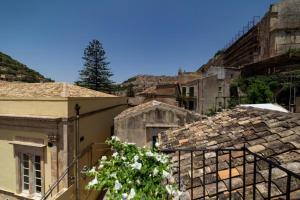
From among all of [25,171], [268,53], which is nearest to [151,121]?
[25,171]

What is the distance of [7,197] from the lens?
32.6ft

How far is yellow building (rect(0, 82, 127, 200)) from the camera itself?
28.8 ft

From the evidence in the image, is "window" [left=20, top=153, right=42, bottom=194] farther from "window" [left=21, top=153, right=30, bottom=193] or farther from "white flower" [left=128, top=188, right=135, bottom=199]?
"white flower" [left=128, top=188, right=135, bottom=199]

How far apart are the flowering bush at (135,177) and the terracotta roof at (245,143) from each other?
3.81 ft

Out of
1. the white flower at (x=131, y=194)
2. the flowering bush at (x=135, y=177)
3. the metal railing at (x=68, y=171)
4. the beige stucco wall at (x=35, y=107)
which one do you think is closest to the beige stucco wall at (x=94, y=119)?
the metal railing at (x=68, y=171)

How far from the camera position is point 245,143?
4.72 meters

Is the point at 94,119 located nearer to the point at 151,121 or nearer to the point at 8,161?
the point at 151,121

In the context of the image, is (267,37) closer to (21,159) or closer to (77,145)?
(77,145)

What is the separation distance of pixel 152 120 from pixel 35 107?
5.62 metres

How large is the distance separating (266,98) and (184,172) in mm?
12188

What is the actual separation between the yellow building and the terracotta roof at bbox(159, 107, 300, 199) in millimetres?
4031

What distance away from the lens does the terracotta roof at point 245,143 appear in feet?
10.6

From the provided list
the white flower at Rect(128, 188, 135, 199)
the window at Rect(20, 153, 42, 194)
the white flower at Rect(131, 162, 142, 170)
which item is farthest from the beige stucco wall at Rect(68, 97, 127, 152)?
the white flower at Rect(128, 188, 135, 199)

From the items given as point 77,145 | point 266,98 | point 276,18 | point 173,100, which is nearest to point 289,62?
point 266,98
